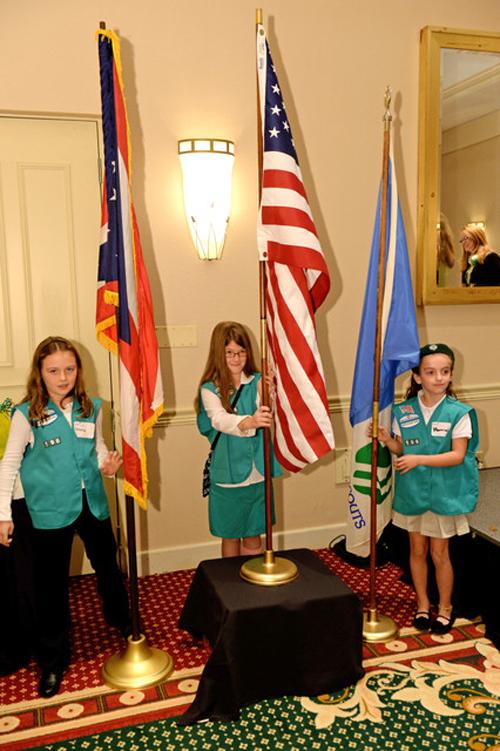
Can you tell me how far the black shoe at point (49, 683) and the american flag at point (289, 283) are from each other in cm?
128

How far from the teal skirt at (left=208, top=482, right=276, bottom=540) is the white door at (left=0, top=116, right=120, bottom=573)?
1151mm

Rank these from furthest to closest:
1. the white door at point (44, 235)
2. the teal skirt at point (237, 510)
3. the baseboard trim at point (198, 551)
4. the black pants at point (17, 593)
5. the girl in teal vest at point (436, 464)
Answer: the baseboard trim at point (198, 551), the white door at point (44, 235), the teal skirt at point (237, 510), the girl in teal vest at point (436, 464), the black pants at point (17, 593)

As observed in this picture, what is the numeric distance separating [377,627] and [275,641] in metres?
0.73

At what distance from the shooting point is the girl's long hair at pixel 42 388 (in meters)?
2.74

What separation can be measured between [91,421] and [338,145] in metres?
2.21

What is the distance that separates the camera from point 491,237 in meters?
4.25

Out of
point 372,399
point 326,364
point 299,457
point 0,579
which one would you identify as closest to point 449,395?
point 372,399

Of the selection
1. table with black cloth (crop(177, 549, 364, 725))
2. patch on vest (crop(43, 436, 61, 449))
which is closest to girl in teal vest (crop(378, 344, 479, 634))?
table with black cloth (crop(177, 549, 364, 725))

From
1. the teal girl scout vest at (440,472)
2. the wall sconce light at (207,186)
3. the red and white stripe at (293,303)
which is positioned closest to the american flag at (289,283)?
the red and white stripe at (293,303)

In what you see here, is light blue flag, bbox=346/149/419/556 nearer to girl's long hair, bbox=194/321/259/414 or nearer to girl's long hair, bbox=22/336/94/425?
girl's long hair, bbox=194/321/259/414

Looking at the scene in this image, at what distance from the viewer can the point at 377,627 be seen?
3.07m

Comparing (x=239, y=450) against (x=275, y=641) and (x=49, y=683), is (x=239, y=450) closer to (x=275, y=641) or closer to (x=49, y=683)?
(x=275, y=641)

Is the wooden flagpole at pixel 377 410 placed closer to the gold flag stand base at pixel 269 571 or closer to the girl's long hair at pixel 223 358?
the gold flag stand base at pixel 269 571

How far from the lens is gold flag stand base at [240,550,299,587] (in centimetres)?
268
